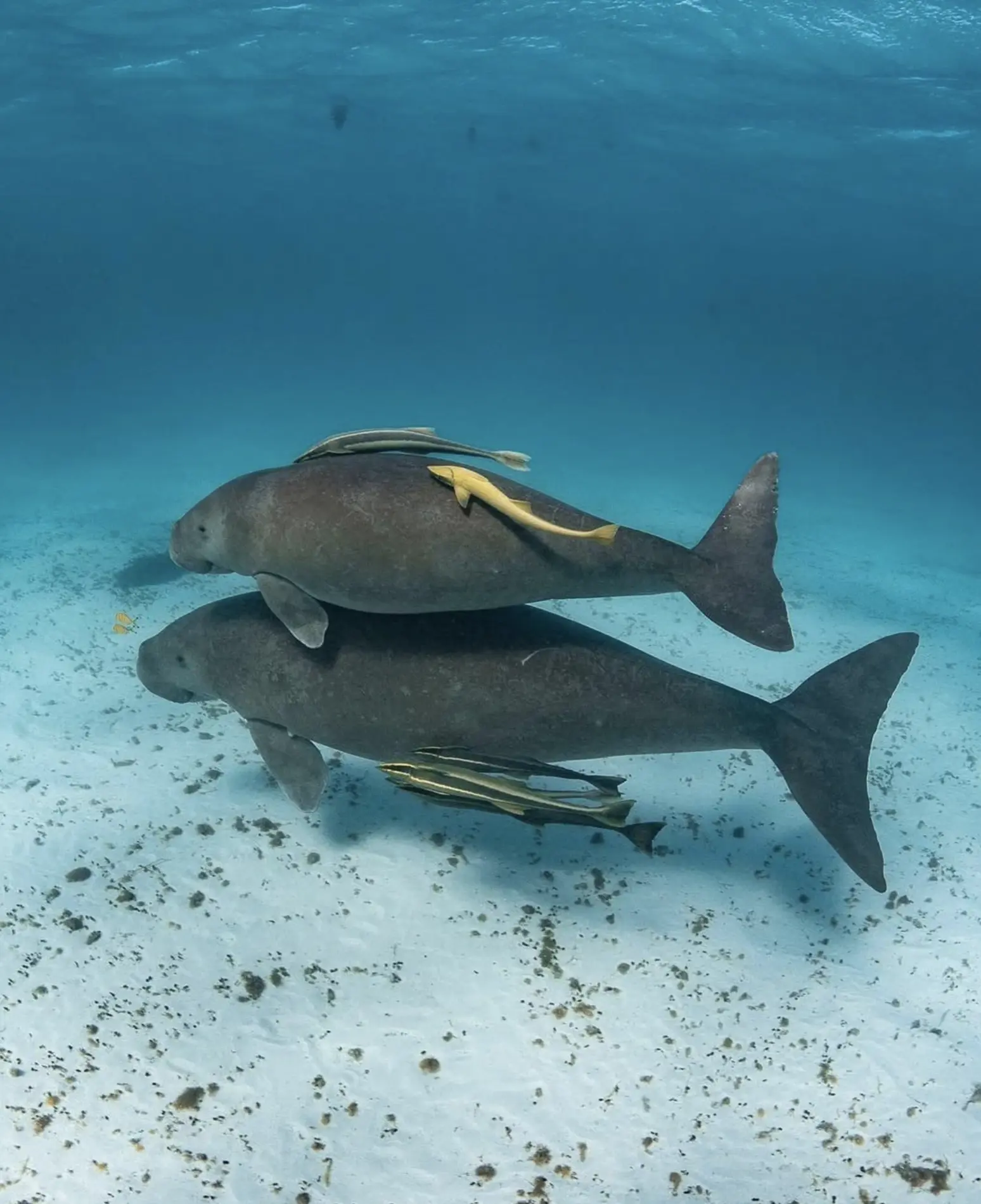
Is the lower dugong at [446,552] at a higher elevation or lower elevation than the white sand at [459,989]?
higher

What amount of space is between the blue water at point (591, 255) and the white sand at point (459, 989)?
6cm

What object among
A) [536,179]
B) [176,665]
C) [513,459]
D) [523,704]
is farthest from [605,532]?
[536,179]

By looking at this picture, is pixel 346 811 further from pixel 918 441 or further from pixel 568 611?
pixel 918 441

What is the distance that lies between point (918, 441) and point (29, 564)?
122306 mm

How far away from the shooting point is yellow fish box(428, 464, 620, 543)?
5.62 meters

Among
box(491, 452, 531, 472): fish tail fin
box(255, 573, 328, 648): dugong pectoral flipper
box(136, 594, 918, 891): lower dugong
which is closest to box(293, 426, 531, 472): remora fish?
box(491, 452, 531, 472): fish tail fin

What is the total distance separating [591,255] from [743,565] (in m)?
106

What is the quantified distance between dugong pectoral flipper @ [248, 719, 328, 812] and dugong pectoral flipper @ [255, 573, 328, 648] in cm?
139

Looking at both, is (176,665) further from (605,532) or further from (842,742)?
(842,742)

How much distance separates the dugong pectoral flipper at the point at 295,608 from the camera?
610cm

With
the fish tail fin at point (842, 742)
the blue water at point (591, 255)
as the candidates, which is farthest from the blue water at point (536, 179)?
the fish tail fin at point (842, 742)

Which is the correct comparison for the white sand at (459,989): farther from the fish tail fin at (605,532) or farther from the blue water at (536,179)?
the blue water at (536,179)

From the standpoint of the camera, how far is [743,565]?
6.01 m

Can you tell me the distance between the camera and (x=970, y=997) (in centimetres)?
654
